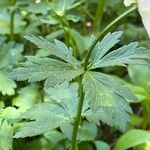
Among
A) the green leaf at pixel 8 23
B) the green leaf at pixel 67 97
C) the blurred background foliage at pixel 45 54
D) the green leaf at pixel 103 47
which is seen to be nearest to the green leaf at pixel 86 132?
the blurred background foliage at pixel 45 54

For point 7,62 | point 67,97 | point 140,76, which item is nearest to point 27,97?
point 7,62

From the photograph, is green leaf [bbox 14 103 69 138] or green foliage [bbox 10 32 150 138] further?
green leaf [bbox 14 103 69 138]

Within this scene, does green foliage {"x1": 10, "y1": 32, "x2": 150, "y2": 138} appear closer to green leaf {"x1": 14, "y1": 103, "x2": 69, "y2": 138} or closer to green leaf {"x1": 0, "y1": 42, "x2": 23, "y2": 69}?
green leaf {"x1": 14, "y1": 103, "x2": 69, "y2": 138}

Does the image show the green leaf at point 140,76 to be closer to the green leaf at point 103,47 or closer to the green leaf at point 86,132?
the green leaf at point 86,132

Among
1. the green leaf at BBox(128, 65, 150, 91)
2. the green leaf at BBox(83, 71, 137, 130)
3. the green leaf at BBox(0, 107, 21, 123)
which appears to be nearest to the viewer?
the green leaf at BBox(83, 71, 137, 130)

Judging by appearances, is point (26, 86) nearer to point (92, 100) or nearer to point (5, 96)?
point (5, 96)

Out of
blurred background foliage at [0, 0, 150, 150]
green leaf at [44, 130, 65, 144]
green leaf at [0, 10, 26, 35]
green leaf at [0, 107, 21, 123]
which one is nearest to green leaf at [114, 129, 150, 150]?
blurred background foliage at [0, 0, 150, 150]

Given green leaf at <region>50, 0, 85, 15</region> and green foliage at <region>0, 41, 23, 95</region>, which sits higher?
green leaf at <region>50, 0, 85, 15</region>

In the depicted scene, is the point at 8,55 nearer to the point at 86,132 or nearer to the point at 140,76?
the point at 86,132
